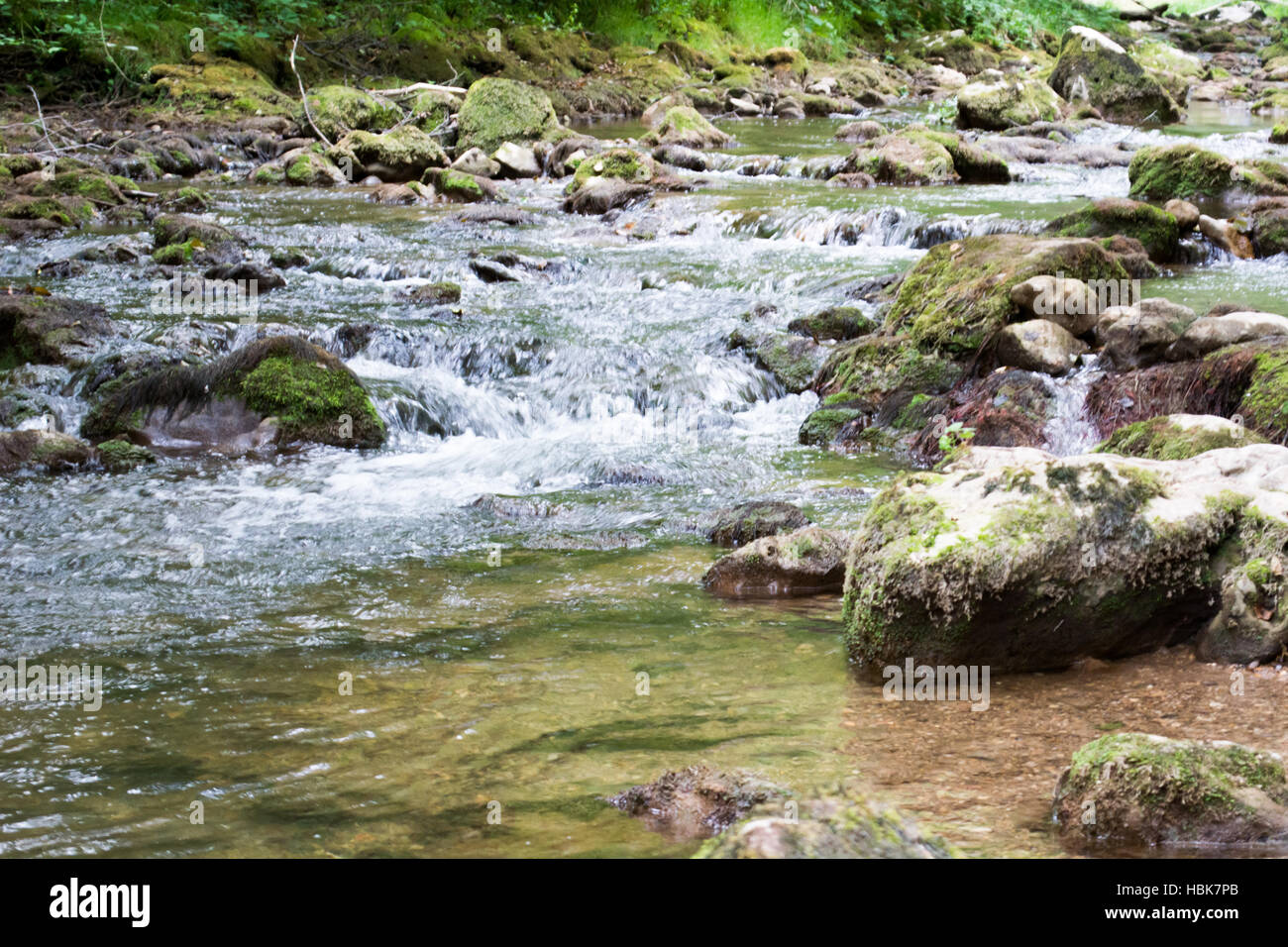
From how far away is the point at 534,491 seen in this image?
8.12m

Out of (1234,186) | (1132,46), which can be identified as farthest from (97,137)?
(1132,46)

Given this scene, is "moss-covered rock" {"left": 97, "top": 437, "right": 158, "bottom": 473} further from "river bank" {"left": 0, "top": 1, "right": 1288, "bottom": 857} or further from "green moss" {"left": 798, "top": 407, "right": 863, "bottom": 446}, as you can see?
"green moss" {"left": 798, "top": 407, "right": 863, "bottom": 446}

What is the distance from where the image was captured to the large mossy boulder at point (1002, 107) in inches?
→ 930

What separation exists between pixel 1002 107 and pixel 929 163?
6.71 metres

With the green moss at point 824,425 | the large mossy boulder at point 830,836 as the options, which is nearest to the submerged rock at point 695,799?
the large mossy boulder at point 830,836

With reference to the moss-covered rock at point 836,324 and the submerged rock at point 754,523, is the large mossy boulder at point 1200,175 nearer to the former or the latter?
the moss-covered rock at point 836,324

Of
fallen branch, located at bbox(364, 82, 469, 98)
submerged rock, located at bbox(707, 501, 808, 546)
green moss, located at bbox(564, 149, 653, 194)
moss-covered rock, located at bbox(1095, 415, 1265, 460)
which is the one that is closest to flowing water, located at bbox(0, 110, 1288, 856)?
submerged rock, located at bbox(707, 501, 808, 546)

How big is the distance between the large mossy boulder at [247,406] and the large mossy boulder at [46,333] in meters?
1.17

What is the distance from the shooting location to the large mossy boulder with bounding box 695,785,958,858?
2.57 m

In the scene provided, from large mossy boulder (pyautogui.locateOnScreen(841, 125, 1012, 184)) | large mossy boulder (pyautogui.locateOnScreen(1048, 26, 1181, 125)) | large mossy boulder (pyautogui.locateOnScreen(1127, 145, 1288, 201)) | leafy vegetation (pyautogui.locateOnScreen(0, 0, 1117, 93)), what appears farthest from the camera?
large mossy boulder (pyautogui.locateOnScreen(1048, 26, 1181, 125))

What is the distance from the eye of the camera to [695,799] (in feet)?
11.1

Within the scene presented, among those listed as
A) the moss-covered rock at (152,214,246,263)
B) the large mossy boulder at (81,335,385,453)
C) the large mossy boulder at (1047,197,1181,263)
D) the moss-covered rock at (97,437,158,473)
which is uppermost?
the large mossy boulder at (1047,197,1181,263)

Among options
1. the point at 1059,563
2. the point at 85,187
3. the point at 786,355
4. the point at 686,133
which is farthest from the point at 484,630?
the point at 686,133

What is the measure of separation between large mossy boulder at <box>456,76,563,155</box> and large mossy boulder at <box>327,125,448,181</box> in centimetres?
185
